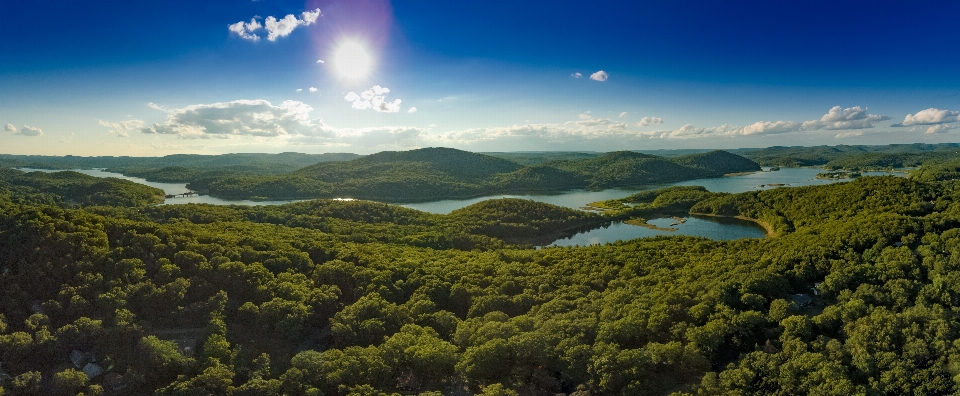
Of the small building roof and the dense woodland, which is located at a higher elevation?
the dense woodland

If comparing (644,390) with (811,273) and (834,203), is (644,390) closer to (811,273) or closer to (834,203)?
(811,273)

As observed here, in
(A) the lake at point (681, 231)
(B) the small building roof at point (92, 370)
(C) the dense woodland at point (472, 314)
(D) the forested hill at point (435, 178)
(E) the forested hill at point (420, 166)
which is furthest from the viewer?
(E) the forested hill at point (420, 166)

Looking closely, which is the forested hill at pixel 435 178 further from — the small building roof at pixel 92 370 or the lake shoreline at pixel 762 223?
the small building roof at pixel 92 370

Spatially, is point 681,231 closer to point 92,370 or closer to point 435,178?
point 92,370

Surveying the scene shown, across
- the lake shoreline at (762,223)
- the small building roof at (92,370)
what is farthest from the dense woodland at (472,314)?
the lake shoreline at (762,223)

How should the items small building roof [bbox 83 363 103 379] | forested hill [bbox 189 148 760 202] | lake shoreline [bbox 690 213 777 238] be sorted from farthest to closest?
forested hill [bbox 189 148 760 202], lake shoreline [bbox 690 213 777 238], small building roof [bbox 83 363 103 379]

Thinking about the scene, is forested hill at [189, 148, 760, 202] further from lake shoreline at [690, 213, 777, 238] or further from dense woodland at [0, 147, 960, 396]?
dense woodland at [0, 147, 960, 396]

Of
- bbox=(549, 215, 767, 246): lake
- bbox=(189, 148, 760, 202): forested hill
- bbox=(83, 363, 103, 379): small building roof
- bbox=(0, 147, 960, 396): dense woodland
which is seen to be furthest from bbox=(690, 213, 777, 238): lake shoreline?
bbox=(83, 363, 103, 379): small building roof

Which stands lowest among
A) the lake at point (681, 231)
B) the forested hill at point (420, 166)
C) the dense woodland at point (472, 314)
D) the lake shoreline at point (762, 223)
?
the lake at point (681, 231)
